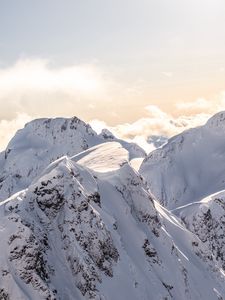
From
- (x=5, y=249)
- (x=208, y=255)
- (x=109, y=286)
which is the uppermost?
(x=5, y=249)

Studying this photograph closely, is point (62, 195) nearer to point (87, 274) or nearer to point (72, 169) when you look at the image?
point (72, 169)

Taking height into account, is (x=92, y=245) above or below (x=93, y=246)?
above

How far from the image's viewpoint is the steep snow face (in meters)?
98.6

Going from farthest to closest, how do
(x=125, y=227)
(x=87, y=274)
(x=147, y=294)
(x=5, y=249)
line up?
(x=125, y=227), (x=147, y=294), (x=87, y=274), (x=5, y=249)

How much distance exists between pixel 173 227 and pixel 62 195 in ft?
153

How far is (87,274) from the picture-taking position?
10631 centimetres

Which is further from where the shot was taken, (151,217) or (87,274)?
(151,217)

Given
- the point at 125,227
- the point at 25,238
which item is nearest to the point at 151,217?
the point at 125,227

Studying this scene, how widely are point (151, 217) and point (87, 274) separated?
34.6 meters

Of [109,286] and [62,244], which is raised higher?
[62,244]

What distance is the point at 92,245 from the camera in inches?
4380

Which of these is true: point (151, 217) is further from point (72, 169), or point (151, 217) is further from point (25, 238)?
point (25, 238)

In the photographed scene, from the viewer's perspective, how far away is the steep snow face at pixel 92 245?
324 ft

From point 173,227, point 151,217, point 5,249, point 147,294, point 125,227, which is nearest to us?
point 5,249
